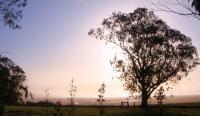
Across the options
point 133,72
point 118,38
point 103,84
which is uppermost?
point 118,38

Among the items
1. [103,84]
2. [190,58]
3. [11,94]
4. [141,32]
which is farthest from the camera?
[11,94]

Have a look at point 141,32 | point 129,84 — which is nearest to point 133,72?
point 129,84

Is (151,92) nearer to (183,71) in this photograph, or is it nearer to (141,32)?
(183,71)

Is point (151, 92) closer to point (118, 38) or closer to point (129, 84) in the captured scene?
point (129, 84)

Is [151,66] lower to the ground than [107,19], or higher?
lower

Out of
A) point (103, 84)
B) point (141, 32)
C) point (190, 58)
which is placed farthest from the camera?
point (190, 58)

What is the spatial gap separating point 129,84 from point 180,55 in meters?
10.9

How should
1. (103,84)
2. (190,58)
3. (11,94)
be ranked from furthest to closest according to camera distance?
(11,94) < (190,58) < (103,84)

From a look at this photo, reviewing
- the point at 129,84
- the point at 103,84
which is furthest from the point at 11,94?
the point at 103,84

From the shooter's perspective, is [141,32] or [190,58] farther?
[190,58]

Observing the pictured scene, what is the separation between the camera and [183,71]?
262 ft

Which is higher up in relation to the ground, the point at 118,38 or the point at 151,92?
the point at 118,38

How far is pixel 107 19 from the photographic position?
3024 inches

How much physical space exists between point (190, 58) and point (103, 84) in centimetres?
4899
